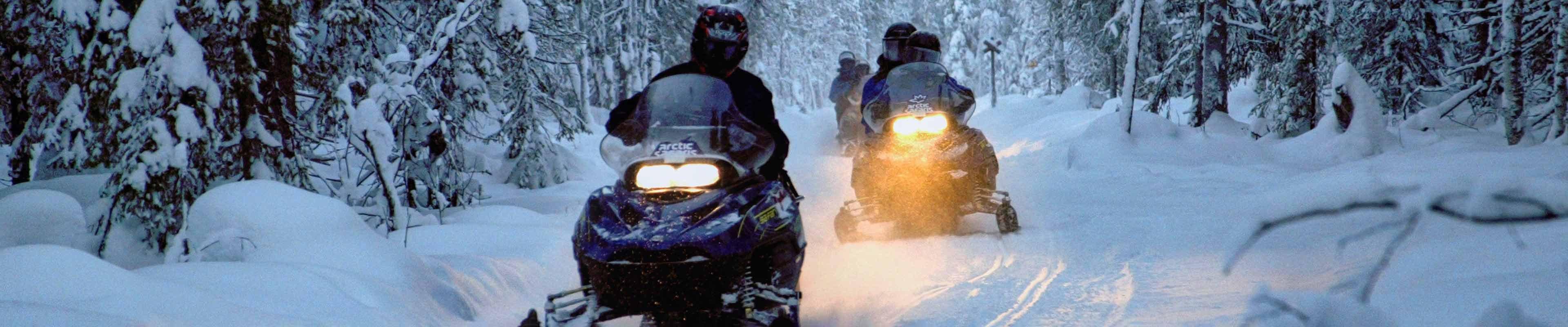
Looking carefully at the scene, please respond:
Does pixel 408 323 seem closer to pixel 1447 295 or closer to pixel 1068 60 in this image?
pixel 1447 295

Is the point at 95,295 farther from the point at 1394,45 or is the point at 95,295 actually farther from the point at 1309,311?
the point at 1394,45

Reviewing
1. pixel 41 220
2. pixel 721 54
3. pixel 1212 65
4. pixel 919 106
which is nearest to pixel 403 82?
pixel 41 220

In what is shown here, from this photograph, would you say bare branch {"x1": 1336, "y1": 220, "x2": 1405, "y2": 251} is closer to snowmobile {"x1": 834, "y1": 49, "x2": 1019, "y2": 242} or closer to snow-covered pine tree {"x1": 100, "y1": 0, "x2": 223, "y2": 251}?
snowmobile {"x1": 834, "y1": 49, "x2": 1019, "y2": 242}

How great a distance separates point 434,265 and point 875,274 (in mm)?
2634

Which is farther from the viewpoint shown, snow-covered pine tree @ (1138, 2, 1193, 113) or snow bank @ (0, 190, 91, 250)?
snow-covered pine tree @ (1138, 2, 1193, 113)

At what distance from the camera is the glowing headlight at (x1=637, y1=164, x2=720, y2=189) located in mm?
4062

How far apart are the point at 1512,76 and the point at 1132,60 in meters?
4.44

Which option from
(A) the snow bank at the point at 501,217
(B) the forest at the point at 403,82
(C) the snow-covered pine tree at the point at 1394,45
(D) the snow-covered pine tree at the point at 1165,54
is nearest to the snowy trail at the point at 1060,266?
(A) the snow bank at the point at 501,217

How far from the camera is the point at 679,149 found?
4.08 m

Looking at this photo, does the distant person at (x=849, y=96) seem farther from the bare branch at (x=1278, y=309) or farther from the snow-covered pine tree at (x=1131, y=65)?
the bare branch at (x=1278, y=309)

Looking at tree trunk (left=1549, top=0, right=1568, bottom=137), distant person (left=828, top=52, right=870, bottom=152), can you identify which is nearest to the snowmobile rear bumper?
tree trunk (left=1549, top=0, right=1568, bottom=137)

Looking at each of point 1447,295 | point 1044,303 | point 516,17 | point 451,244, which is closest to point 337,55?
point 516,17

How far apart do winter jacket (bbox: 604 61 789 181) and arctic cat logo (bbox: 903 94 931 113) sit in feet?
9.13

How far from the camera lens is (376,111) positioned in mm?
7176
